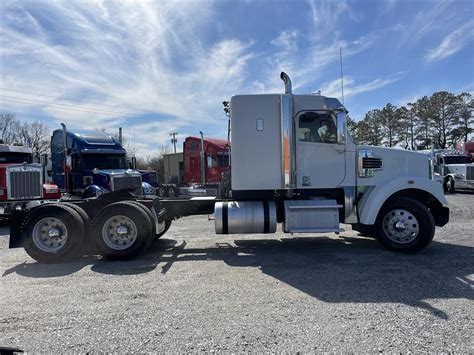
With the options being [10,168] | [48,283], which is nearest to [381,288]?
[48,283]

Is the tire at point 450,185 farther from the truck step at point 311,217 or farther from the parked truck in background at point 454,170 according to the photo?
the truck step at point 311,217

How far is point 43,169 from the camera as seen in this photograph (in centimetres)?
1308

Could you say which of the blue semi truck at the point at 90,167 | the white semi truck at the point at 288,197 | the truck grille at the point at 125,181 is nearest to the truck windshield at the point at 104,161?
the blue semi truck at the point at 90,167

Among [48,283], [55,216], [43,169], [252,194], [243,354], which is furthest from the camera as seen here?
[43,169]

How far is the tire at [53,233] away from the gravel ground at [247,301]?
11.9 inches

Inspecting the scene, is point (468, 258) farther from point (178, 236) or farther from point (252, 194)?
point (178, 236)

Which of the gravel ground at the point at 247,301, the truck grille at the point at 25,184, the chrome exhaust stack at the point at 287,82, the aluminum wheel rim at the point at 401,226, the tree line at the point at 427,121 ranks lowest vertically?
the gravel ground at the point at 247,301

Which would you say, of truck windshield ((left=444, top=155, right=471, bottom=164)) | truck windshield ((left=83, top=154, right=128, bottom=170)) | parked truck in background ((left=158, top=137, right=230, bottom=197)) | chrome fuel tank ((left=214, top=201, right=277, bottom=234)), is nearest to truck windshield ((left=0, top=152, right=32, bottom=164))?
truck windshield ((left=83, top=154, right=128, bottom=170))

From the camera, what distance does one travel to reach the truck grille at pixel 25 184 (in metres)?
11.9

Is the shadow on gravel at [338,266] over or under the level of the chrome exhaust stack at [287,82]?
under

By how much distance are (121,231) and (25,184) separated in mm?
7604

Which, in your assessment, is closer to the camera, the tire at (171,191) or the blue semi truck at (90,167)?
the blue semi truck at (90,167)

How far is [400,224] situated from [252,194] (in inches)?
113

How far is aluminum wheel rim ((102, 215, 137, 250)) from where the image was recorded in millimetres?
6590
